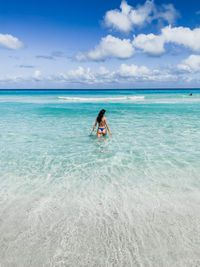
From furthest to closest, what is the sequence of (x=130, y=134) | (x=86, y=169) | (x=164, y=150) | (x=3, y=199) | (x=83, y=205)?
(x=130, y=134) → (x=164, y=150) → (x=86, y=169) → (x=3, y=199) → (x=83, y=205)

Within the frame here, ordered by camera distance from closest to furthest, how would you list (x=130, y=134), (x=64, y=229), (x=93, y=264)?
(x=93, y=264) → (x=64, y=229) → (x=130, y=134)

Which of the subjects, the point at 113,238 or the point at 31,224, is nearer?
the point at 113,238

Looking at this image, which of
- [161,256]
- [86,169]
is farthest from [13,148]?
[161,256]

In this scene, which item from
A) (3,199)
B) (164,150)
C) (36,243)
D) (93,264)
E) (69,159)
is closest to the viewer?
(93,264)

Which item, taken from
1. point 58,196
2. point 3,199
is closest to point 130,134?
point 58,196

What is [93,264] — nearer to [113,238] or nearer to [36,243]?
[113,238]

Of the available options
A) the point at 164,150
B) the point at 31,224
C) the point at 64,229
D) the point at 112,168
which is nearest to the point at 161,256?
the point at 64,229

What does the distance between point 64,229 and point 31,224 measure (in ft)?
2.00

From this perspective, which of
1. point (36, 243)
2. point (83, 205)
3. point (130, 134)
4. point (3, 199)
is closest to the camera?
point (36, 243)

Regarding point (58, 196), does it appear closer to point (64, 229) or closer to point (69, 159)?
point (64, 229)

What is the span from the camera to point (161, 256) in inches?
99.8

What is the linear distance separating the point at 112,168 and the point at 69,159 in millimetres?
1615

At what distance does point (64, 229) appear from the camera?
303 cm

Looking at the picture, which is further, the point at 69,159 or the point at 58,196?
the point at 69,159
